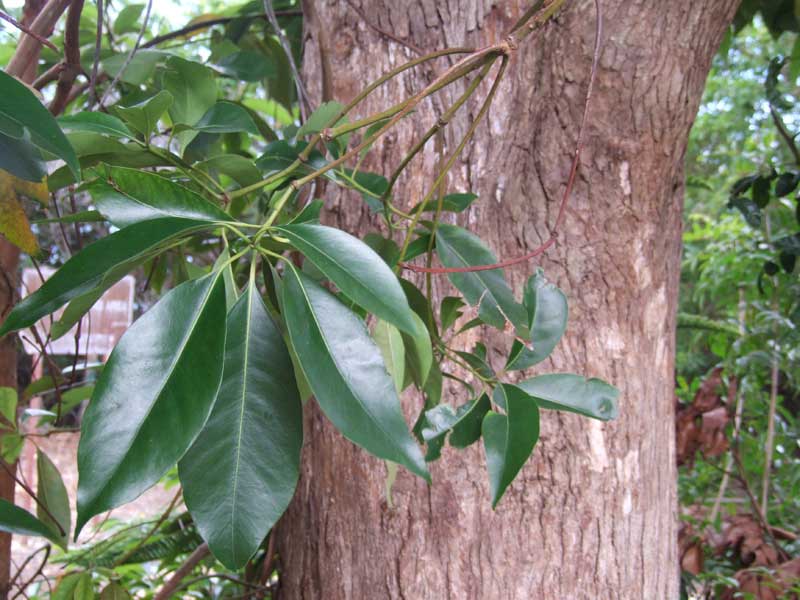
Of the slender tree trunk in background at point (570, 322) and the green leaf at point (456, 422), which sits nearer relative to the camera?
the green leaf at point (456, 422)

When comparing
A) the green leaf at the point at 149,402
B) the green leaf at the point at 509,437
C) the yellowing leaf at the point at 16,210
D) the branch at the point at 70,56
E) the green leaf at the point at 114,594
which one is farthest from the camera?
the green leaf at the point at 114,594

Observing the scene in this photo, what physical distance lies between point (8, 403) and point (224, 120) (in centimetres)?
47

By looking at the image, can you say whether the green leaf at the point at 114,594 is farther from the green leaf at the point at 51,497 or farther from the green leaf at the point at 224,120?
the green leaf at the point at 224,120

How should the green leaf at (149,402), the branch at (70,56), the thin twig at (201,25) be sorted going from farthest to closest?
the thin twig at (201,25) → the branch at (70,56) → the green leaf at (149,402)

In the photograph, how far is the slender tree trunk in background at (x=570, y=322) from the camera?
0.70m

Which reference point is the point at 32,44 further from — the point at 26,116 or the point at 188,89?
the point at 26,116

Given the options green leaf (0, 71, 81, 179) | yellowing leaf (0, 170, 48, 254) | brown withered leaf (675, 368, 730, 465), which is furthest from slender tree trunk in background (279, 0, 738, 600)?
brown withered leaf (675, 368, 730, 465)

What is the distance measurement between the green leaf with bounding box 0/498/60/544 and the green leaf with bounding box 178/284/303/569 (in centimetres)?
31

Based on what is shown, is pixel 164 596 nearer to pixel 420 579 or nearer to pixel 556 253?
pixel 420 579

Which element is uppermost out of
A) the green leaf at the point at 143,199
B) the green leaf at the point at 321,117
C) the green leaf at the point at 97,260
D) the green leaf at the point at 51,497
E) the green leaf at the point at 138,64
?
the green leaf at the point at 138,64

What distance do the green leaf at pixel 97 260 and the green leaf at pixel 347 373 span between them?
0.07 metres

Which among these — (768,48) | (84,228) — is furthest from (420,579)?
(768,48)

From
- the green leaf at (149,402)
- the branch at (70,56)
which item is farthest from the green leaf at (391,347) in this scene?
the branch at (70,56)

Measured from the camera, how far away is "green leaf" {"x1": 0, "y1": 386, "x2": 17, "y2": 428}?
0.76 meters
